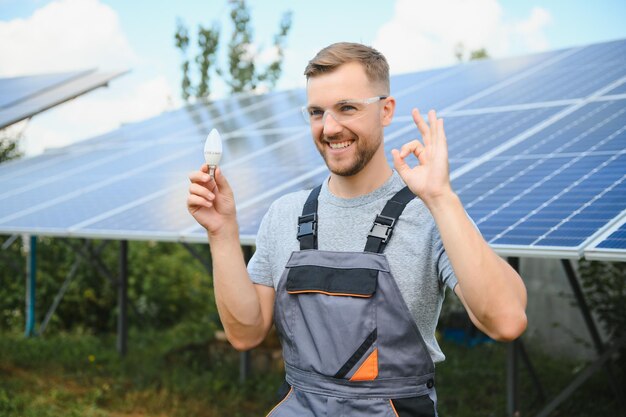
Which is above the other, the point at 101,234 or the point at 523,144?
the point at 523,144

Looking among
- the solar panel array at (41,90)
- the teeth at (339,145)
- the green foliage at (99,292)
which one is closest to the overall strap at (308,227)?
the teeth at (339,145)

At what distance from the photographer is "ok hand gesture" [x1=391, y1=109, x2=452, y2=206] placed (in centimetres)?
205

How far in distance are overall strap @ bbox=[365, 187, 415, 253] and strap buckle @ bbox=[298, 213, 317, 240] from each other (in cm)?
21

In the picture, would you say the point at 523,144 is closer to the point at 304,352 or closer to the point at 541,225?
the point at 541,225

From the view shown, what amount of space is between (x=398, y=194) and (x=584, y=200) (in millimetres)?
2424

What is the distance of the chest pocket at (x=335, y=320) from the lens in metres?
2.28

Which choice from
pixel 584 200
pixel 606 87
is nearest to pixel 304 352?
pixel 584 200

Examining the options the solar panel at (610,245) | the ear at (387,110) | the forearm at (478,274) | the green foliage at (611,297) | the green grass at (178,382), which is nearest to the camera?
the forearm at (478,274)

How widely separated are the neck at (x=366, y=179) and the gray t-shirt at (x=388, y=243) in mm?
19

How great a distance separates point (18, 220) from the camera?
7094 millimetres

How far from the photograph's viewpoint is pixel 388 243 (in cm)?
233

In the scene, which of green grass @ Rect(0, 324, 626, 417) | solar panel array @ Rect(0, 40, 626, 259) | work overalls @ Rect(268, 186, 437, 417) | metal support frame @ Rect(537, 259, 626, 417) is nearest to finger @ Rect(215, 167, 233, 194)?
work overalls @ Rect(268, 186, 437, 417)

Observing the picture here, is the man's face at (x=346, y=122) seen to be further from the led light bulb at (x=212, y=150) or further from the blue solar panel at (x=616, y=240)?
the blue solar panel at (x=616, y=240)

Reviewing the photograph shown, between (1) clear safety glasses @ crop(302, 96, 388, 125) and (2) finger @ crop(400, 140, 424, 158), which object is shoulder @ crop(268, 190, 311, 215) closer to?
(1) clear safety glasses @ crop(302, 96, 388, 125)
